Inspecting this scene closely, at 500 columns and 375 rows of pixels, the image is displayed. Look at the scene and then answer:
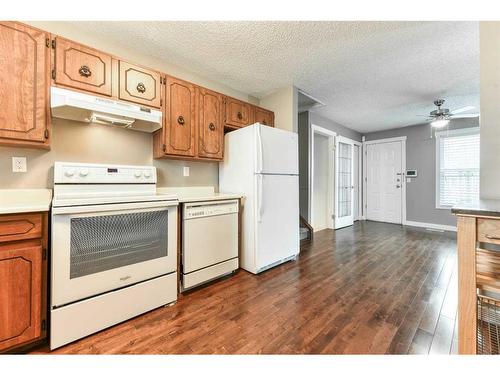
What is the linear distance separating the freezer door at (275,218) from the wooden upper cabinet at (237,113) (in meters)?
0.86

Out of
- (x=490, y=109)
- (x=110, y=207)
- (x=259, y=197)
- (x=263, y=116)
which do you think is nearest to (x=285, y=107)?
(x=263, y=116)

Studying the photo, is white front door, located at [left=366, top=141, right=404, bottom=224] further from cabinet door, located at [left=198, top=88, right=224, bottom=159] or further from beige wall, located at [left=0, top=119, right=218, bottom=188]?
beige wall, located at [left=0, top=119, right=218, bottom=188]

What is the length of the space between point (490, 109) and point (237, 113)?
233 cm

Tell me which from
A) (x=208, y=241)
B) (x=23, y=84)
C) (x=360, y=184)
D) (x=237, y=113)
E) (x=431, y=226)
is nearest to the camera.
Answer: (x=23, y=84)

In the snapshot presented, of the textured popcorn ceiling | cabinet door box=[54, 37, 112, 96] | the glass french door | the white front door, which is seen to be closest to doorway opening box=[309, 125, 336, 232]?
the glass french door

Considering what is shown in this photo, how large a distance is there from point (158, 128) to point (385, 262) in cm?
319

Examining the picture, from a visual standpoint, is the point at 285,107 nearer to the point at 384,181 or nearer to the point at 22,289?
the point at 22,289

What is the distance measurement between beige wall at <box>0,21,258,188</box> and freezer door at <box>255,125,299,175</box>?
855 mm

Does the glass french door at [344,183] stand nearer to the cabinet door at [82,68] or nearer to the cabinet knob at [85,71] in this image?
the cabinet door at [82,68]

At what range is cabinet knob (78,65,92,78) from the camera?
68.8 inches

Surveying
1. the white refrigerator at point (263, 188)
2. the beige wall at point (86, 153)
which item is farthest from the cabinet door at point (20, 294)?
the white refrigerator at point (263, 188)

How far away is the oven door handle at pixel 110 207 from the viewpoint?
4.56ft

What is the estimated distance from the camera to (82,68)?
1.75 metres
